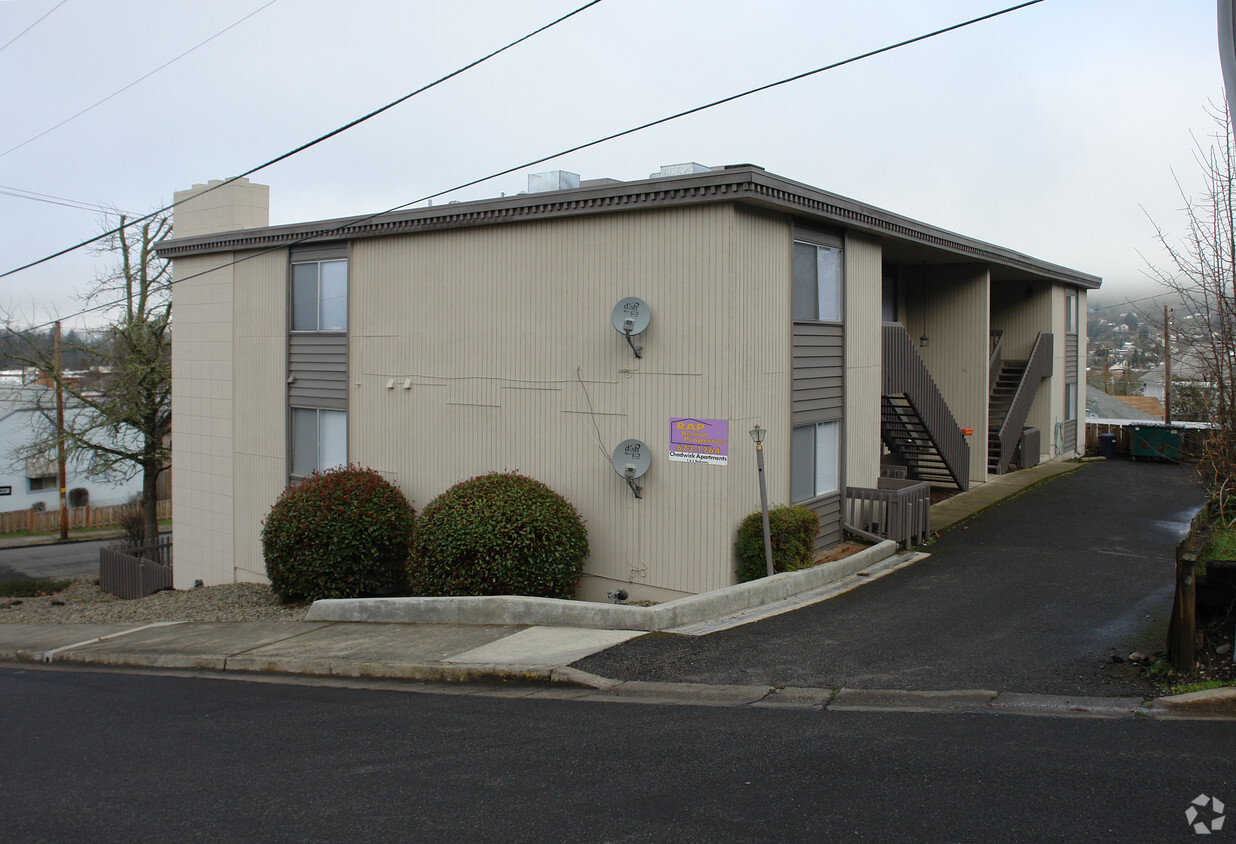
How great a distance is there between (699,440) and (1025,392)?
15.3 m

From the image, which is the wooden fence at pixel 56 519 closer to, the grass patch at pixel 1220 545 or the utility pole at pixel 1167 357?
the utility pole at pixel 1167 357

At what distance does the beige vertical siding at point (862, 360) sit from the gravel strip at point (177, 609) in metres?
9.52

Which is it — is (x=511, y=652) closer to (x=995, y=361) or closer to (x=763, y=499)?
(x=763, y=499)

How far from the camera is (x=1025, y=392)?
24766 mm

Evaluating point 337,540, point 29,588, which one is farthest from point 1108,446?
point 29,588

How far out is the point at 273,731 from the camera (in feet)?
27.0

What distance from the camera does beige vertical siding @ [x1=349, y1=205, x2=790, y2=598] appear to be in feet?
42.5

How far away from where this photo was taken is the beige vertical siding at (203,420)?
65.7 feet

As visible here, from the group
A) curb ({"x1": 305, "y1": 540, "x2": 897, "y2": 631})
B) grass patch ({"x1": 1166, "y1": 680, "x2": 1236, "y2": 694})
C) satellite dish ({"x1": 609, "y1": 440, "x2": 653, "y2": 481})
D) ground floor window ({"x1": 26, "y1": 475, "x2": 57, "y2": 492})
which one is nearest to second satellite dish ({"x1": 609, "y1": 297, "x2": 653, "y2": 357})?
satellite dish ({"x1": 609, "y1": 440, "x2": 653, "y2": 481})

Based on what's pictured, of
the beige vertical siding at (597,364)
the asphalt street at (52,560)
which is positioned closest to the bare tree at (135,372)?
the asphalt street at (52,560)

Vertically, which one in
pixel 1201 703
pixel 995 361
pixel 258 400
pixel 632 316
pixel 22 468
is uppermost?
pixel 995 361

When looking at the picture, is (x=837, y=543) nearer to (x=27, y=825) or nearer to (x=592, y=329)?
(x=592, y=329)

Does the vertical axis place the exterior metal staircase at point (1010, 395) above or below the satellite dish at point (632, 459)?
above

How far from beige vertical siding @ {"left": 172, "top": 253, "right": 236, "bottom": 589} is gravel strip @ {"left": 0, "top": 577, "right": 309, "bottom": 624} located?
88 cm
